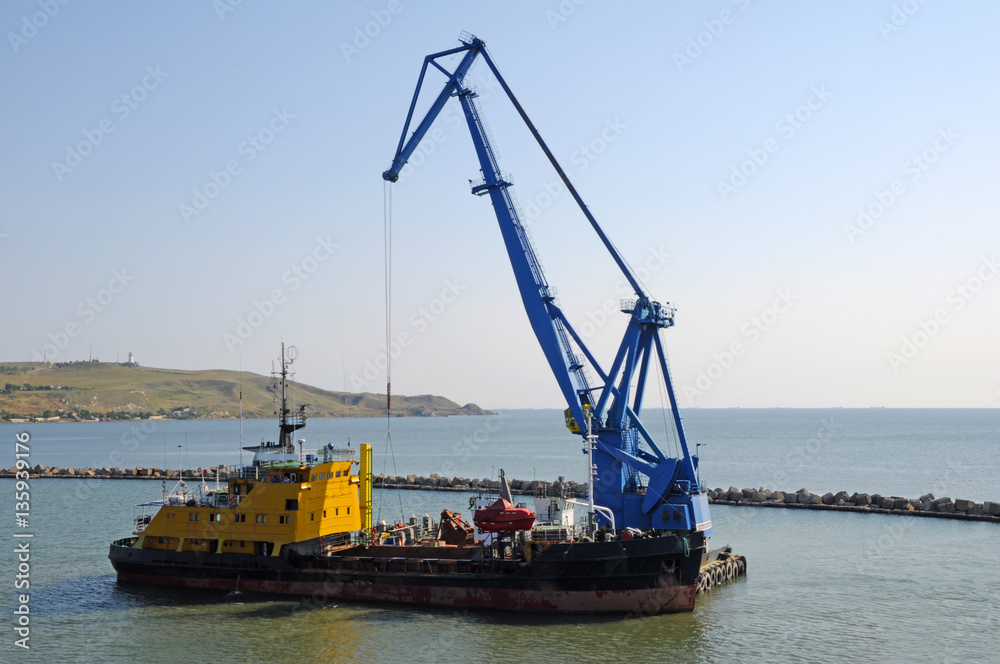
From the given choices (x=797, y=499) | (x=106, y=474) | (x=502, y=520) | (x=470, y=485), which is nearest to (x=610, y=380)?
(x=502, y=520)

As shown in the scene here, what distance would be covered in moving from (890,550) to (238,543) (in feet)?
91.2

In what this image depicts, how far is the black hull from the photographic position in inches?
991

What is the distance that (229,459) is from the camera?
102 meters

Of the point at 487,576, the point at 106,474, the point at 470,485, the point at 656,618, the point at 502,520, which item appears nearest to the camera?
the point at 656,618

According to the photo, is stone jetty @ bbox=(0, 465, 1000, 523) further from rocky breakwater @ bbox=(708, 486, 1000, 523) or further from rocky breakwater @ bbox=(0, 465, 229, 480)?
rocky breakwater @ bbox=(0, 465, 229, 480)

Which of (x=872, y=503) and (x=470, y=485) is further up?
(x=872, y=503)

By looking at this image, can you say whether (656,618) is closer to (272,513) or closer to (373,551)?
(373,551)

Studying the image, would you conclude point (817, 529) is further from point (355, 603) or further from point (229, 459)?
point (229, 459)

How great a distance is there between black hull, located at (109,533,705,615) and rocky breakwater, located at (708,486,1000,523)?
1071 inches

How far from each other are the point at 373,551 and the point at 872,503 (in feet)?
112

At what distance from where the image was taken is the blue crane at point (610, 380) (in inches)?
1260

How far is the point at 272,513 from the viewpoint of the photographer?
2903 centimetres

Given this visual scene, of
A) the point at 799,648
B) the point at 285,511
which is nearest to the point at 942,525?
the point at 799,648

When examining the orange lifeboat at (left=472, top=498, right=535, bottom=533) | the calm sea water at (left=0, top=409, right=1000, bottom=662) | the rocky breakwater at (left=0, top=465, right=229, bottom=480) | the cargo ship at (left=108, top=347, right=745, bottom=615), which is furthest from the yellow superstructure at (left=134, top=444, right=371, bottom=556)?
the rocky breakwater at (left=0, top=465, right=229, bottom=480)
